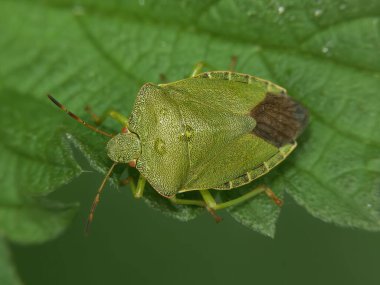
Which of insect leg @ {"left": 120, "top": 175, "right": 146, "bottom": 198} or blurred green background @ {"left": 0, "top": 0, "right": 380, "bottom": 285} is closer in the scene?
blurred green background @ {"left": 0, "top": 0, "right": 380, "bottom": 285}

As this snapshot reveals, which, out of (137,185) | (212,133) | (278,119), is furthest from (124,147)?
(278,119)

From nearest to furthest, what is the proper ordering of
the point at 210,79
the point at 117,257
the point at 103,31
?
the point at 210,79, the point at 103,31, the point at 117,257

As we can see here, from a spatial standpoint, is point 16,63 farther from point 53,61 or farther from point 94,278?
point 94,278

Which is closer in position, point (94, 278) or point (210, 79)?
point (210, 79)

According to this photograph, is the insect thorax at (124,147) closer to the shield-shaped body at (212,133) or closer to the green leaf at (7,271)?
the shield-shaped body at (212,133)

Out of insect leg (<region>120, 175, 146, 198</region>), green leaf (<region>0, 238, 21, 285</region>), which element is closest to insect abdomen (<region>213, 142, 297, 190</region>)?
insect leg (<region>120, 175, 146, 198</region>)

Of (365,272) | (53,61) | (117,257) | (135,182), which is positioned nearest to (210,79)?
(135,182)

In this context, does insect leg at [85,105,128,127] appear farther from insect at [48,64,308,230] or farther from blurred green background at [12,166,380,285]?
blurred green background at [12,166,380,285]
